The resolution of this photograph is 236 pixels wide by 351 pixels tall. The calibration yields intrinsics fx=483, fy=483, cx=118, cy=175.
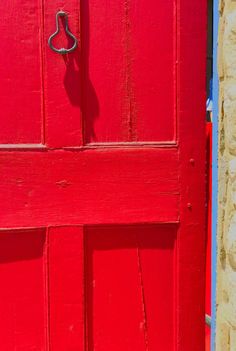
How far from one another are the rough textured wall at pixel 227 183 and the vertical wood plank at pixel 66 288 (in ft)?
1.66

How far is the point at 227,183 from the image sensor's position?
152 cm

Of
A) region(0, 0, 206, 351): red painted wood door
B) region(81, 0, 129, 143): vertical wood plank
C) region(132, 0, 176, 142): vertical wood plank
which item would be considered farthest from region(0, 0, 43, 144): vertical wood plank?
region(132, 0, 176, 142): vertical wood plank

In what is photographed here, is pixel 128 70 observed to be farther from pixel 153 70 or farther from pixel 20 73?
pixel 20 73

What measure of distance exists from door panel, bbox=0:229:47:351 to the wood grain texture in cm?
7

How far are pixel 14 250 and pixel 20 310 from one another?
0.22 meters

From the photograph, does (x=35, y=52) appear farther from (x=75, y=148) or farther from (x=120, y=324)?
(x=120, y=324)

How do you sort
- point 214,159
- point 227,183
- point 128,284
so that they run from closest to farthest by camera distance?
point 227,183
point 214,159
point 128,284

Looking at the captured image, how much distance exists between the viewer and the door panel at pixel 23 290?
175 centimetres

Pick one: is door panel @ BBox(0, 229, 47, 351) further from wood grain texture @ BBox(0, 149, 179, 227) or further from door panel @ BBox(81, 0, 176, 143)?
door panel @ BBox(81, 0, 176, 143)

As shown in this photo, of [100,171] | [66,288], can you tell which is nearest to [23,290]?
[66,288]

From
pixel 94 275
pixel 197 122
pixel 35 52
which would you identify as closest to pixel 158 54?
pixel 197 122

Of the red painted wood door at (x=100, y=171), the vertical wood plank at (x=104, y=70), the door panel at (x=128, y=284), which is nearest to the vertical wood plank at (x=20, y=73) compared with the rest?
the red painted wood door at (x=100, y=171)

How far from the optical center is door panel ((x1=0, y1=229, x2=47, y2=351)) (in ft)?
5.74

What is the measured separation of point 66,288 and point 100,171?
450 mm
